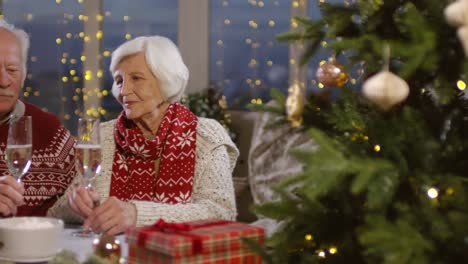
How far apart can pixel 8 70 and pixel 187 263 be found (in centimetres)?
135

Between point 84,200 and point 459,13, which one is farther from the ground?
point 459,13

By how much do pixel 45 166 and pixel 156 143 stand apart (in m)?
0.41

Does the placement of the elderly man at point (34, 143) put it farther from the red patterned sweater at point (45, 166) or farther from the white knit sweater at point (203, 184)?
the white knit sweater at point (203, 184)

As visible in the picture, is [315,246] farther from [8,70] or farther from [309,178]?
[8,70]

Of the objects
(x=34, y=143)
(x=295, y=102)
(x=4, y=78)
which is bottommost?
(x=34, y=143)

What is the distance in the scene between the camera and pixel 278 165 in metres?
4.48

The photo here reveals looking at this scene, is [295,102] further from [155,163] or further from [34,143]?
[34,143]

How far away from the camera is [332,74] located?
4.64 feet

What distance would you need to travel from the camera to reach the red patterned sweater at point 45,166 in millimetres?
2393

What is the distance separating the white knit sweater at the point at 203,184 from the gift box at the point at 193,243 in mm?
685

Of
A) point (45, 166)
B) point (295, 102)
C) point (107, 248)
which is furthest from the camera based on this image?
point (45, 166)

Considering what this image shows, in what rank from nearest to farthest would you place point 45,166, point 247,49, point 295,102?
point 295,102
point 45,166
point 247,49

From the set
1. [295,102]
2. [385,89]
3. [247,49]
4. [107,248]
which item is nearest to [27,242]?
[107,248]

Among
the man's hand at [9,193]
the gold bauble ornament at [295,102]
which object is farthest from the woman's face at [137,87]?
the gold bauble ornament at [295,102]
